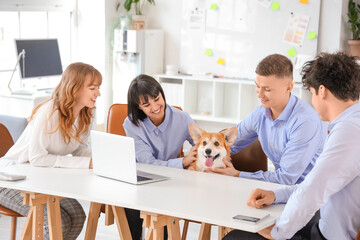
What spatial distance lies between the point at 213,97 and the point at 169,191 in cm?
339

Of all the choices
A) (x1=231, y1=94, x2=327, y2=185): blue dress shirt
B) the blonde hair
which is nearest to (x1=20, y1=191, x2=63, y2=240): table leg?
the blonde hair

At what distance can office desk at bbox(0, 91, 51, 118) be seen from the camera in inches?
193

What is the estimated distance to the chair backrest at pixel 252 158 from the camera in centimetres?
301

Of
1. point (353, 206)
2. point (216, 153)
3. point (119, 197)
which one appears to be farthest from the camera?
point (216, 153)

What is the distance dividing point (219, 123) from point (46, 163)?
131 inches

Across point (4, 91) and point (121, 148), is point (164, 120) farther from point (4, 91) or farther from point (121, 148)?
point (4, 91)

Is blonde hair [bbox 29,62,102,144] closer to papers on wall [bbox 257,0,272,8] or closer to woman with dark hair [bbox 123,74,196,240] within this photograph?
woman with dark hair [bbox 123,74,196,240]

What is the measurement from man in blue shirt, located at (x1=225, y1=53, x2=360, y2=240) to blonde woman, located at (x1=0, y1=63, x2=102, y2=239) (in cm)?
120

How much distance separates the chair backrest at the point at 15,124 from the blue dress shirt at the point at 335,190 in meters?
2.32

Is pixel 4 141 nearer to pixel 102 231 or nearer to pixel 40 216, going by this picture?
pixel 40 216

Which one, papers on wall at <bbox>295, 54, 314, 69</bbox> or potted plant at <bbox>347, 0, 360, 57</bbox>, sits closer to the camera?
potted plant at <bbox>347, 0, 360, 57</bbox>

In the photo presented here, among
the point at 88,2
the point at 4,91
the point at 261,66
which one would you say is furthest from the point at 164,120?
the point at 88,2

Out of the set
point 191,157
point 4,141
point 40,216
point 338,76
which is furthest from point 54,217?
point 338,76

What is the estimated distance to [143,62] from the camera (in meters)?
5.90
